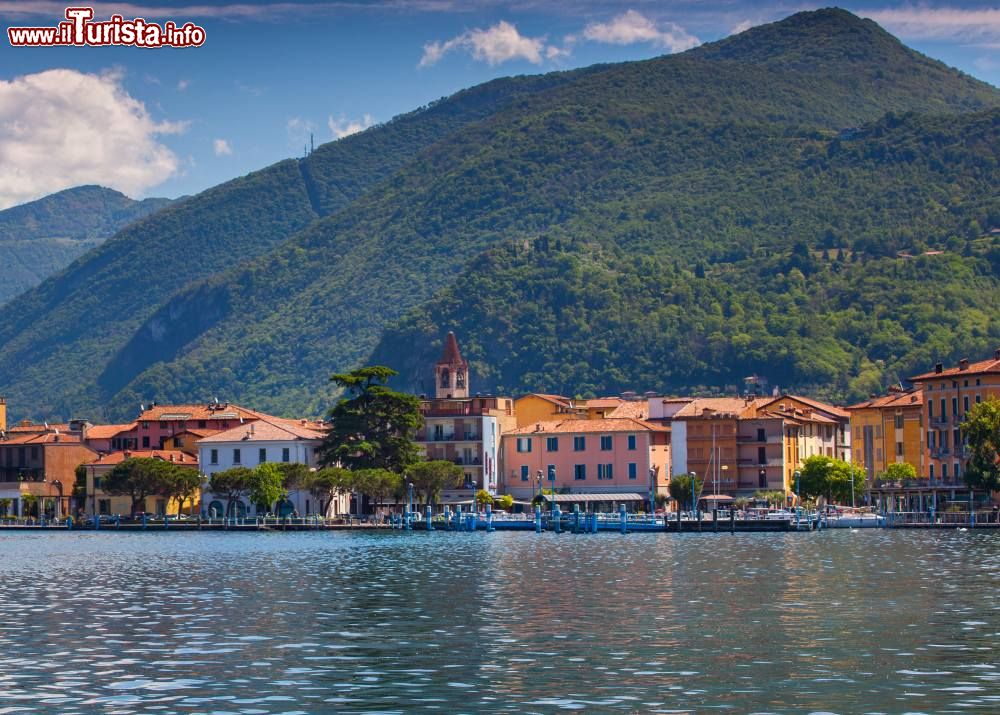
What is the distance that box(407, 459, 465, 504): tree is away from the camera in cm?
14625

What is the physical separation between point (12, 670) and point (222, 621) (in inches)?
483

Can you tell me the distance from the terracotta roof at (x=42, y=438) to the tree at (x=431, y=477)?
4009 centimetres

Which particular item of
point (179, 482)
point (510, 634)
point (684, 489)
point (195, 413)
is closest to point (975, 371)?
point (684, 489)

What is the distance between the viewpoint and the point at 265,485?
146250mm

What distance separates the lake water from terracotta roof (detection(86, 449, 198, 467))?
69.7 m

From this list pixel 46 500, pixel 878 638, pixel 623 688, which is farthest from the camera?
pixel 46 500

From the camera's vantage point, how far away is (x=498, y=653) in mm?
46500

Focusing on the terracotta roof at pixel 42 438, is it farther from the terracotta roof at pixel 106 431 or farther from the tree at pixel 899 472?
the tree at pixel 899 472

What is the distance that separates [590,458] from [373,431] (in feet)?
58.6

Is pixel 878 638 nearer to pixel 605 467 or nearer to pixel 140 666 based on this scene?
pixel 140 666

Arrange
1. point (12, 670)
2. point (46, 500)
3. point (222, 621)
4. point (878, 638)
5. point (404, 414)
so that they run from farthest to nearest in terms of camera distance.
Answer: point (46, 500)
point (404, 414)
point (222, 621)
point (878, 638)
point (12, 670)

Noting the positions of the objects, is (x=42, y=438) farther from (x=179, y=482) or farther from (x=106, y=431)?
(x=179, y=482)

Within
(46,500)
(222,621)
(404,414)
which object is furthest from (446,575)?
(46,500)

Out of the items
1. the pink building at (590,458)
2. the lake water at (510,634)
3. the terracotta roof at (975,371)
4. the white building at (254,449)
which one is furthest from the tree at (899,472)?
the lake water at (510,634)
